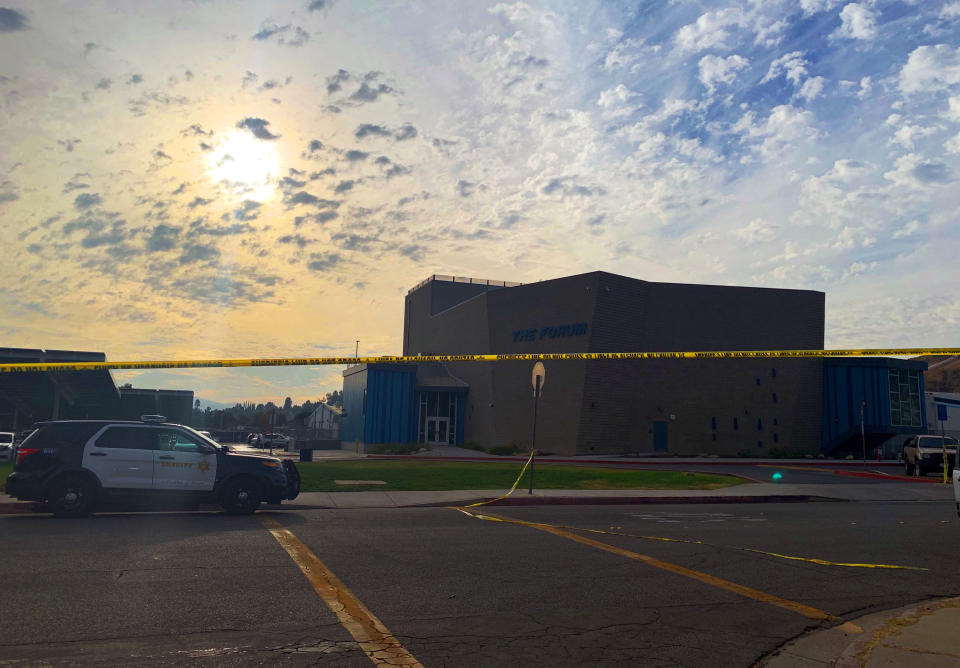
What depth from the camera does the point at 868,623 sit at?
699 centimetres

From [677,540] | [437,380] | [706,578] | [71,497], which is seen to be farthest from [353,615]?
[437,380]

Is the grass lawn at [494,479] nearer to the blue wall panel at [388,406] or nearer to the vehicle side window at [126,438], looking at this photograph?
the vehicle side window at [126,438]

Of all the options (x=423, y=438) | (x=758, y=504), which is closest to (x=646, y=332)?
(x=423, y=438)

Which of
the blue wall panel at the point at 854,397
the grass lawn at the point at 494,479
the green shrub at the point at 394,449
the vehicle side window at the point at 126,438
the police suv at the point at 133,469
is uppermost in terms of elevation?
the blue wall panel at the point at 854,397

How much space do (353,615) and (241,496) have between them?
7.97 metres

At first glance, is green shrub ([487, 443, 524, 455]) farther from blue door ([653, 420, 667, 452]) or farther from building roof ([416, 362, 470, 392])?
building roof ([416, 362, 470, 392])

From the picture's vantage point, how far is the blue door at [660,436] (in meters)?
48.7

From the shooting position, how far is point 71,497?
42.6 feet

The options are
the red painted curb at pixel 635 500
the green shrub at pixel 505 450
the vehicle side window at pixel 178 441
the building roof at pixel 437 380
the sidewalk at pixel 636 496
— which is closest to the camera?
the vehicle side window at pixel 178 441

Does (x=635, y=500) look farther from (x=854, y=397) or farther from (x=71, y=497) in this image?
(x=854, y=397)

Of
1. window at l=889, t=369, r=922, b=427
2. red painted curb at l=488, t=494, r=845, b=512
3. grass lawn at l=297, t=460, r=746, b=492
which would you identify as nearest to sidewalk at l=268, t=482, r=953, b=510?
red painted curb at l=488, t=494, r=845, b=512

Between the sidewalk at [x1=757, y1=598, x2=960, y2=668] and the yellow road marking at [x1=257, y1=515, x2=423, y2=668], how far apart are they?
2.78 meters

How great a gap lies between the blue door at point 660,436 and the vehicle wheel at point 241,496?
3799 cm

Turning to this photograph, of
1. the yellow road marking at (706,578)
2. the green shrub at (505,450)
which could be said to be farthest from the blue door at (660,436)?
the yellow road marking at (706,578)
